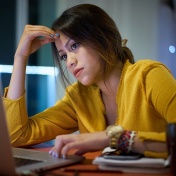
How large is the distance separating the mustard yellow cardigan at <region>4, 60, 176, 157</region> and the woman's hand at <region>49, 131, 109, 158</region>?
11 cm

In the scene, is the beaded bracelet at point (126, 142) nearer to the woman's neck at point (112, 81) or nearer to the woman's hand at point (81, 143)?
the woman's hand at point (81, 143)

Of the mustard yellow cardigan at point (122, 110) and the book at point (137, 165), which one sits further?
the mustard yellow cardigan at point (122, 110)

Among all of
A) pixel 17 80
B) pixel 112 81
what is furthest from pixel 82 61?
pixel 17 80

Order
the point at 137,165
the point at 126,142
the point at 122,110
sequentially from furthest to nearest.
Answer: the point at 122,110 < the point at 126,142 < the point at 137,165

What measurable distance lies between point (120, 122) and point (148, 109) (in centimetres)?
15

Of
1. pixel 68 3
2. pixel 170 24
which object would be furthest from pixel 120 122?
pixel 68 3

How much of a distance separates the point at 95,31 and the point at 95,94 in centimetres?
28

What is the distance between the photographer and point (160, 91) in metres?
1.26

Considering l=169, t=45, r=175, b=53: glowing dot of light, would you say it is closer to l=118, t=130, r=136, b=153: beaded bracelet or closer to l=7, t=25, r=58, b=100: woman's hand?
l=7, t=25, r=58, b=100: woman's hand

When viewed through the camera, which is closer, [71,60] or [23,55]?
[71,60]

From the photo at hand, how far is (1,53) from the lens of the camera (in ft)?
11.2

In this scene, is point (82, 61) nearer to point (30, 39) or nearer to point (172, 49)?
point (30, 39)

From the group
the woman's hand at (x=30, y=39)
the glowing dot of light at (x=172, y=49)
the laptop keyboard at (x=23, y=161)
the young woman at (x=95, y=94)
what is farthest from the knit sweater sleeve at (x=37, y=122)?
the glowing dot of light at (x=172, y=49)

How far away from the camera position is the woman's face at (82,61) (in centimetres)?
146
